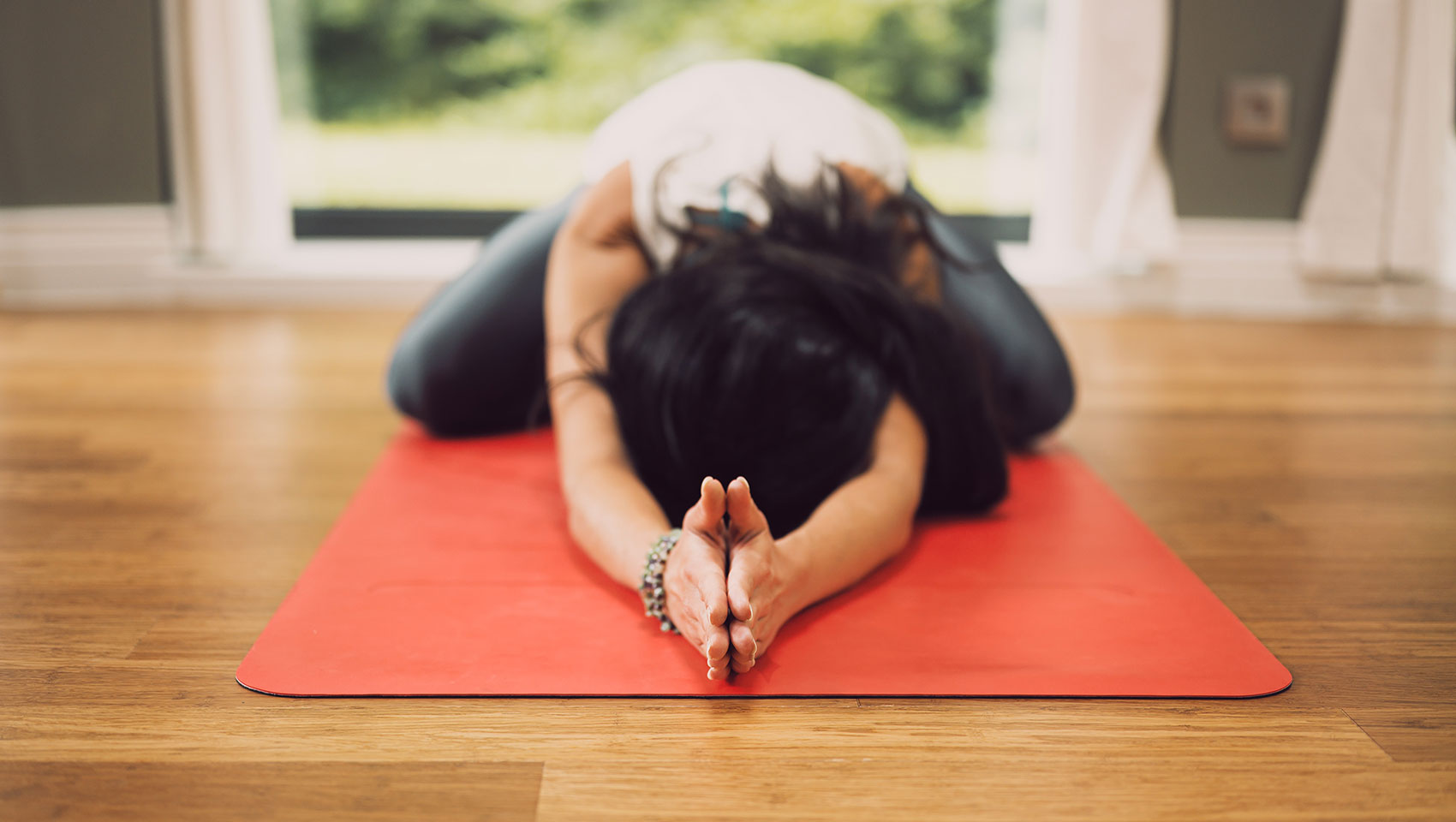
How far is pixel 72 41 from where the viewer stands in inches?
112

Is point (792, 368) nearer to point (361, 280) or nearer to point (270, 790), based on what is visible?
point (270, 790)

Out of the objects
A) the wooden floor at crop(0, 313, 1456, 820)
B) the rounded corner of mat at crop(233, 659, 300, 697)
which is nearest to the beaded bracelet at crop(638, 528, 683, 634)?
the wooden floor at crop(0, 313, 1456, 820)

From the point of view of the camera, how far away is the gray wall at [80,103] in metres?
2.83

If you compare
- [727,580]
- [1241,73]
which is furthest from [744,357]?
[1241,73]

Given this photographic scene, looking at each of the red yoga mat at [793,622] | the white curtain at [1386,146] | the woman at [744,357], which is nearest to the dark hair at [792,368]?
the woman at [744,357]

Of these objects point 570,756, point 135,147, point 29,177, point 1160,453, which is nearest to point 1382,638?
point 1160,453

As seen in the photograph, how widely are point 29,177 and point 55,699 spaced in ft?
8.11

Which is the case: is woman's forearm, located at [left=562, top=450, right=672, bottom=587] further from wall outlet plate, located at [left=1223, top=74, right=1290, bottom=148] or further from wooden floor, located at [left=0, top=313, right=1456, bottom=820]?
wall outlet plate, located at [left=1223, top=74, right=1290, bottom=148]

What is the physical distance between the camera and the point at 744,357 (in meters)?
1.25

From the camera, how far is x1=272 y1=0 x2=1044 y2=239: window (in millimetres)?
3289

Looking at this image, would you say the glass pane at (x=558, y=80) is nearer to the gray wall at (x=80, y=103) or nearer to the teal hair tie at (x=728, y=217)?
the gray wall at (x=80, y=103)

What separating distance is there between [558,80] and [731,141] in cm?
235

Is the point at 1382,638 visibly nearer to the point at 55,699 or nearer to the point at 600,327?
the point at 600,327

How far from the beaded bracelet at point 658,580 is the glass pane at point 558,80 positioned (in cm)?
253
